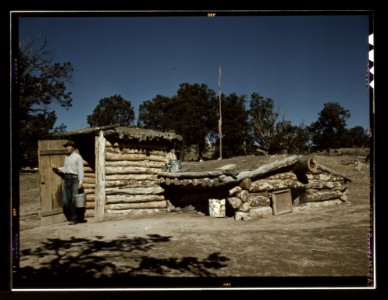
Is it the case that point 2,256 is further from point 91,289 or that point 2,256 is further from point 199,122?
point 199,122

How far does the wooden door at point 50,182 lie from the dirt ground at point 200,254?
44cm

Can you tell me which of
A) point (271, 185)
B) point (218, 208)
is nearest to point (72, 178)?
point (218, 208)

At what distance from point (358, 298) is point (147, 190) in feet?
22.4

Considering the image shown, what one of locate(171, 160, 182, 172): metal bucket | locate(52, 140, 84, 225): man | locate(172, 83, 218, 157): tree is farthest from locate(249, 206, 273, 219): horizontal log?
locate(172, 83, 218, 157): tree

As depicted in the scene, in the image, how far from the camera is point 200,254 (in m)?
4.91

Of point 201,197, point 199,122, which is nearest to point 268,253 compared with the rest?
point 201,197

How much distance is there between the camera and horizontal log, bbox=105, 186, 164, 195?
9.08m

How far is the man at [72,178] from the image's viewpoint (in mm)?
7707

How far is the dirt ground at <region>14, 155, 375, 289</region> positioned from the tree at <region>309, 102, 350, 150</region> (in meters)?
14.2

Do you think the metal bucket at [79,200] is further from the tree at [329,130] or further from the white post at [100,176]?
the tree at [329,130]

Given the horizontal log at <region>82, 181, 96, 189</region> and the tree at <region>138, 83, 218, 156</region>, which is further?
the tree at <region>138, 83, 218, 156</region>

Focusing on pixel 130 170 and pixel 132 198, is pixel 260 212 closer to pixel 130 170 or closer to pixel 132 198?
pixel 132 198

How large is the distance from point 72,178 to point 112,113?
22.8 m

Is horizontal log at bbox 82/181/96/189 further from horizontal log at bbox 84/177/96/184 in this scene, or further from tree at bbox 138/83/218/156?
tree at bbox 138/83/218/156
